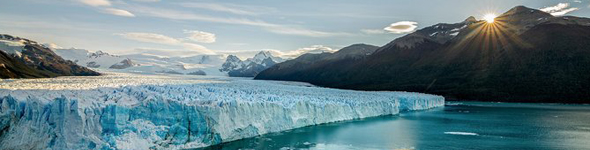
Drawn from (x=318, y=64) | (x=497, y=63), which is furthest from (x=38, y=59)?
(x=497, y=63)

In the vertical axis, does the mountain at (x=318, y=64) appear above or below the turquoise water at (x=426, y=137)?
above

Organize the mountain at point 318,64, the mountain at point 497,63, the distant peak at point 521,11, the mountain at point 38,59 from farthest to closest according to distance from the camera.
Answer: the mountain at point 318,64, the distant peak at point 521,11, the mountain at point 38,59, the mountain at point 497,63

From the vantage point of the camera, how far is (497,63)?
76688 mm

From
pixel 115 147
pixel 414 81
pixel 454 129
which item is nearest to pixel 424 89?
pixel 414 81

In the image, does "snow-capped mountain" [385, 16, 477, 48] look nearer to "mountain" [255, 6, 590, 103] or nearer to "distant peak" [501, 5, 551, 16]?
"mountain" [255, 6, 590, 103]

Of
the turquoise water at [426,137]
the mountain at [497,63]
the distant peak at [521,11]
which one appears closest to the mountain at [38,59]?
the mountain at [497,63]

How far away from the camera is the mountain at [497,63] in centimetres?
6356

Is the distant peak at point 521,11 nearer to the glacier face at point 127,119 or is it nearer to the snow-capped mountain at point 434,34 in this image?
the snow-capped mountain at point 434,34

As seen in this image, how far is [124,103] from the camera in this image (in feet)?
50.8

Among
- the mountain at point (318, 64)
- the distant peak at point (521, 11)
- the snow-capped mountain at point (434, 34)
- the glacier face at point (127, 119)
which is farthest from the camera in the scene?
the mountain at point (318, 64)

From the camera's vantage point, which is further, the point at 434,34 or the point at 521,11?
the point at 434,34

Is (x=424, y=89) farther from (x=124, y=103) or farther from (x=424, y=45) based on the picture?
(x=124, y=103)

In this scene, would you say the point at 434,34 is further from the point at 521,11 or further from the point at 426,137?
the point at 426,137

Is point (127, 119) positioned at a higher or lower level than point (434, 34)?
lower
